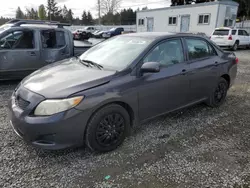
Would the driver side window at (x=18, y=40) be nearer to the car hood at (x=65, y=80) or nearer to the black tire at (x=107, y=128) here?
the car hood at (x=65, y=80)

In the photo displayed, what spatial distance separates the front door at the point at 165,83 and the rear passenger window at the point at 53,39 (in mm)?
3543

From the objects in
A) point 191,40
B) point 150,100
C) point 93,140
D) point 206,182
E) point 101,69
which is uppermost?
point 191,40

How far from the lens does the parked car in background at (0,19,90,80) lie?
525 centimetres

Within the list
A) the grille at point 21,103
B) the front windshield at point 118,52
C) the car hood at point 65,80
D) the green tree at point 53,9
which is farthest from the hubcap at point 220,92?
the green tree at point 53,9

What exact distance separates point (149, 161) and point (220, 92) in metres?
2.61

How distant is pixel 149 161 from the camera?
2.72 meters

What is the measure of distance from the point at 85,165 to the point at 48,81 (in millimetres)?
1169

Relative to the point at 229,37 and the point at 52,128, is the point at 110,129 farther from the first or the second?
the point at 229,37

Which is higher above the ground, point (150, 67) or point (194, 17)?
point (194, 17)

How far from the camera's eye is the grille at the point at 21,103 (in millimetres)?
2545

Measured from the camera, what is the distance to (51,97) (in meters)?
2.45

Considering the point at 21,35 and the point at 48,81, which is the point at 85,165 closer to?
the point at 48,81

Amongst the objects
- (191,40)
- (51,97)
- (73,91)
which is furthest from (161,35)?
(51,97)

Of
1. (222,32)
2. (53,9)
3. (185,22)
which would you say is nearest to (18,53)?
(222,32)
